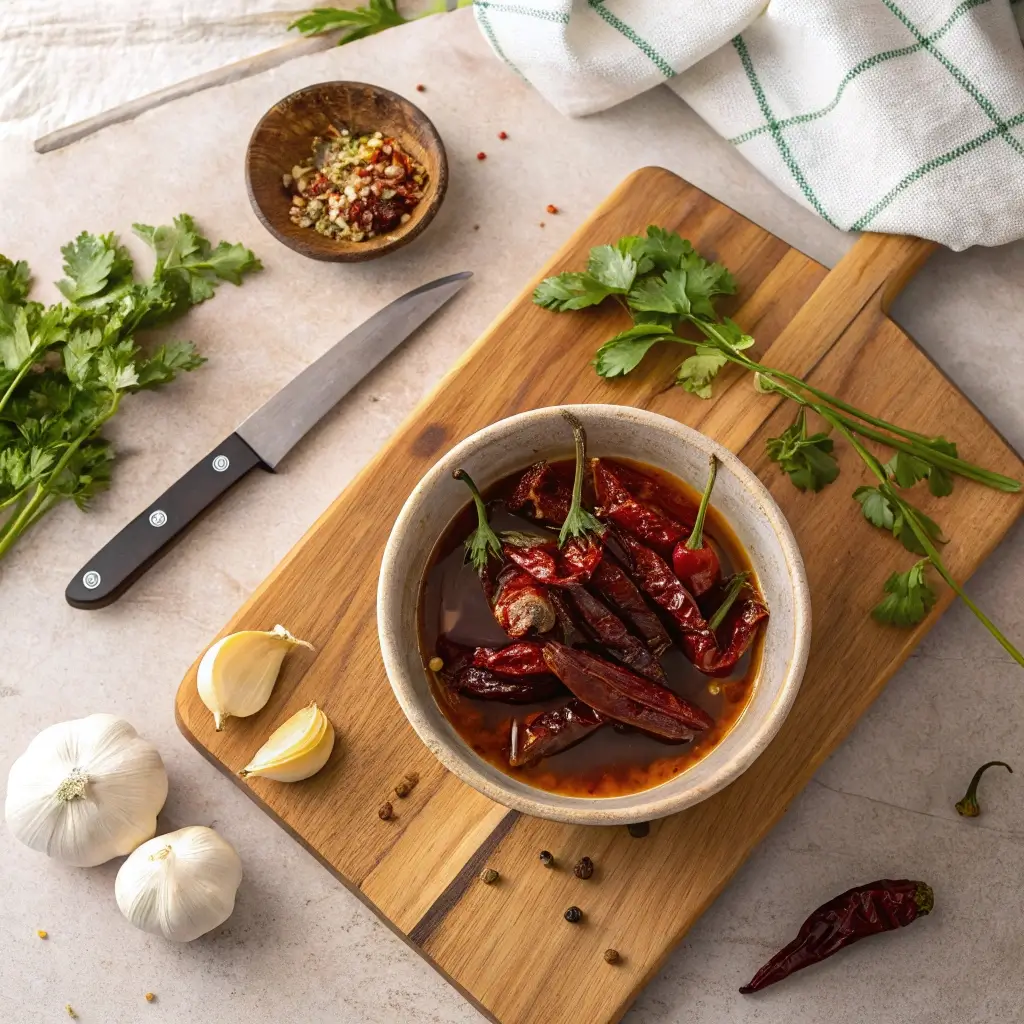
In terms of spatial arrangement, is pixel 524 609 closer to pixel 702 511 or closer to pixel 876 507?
pixel 702 511

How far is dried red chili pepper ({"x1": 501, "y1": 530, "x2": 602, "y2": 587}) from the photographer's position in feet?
6.76

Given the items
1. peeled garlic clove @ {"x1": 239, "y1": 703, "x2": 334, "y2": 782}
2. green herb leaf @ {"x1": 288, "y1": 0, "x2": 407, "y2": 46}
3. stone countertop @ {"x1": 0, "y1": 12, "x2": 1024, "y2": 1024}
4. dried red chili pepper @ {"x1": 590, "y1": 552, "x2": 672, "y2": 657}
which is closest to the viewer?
dried red chili pepper @ {"x1": 590, "y1": 552, "x2": 672, "y2": 657}

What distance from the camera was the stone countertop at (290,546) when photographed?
246cm

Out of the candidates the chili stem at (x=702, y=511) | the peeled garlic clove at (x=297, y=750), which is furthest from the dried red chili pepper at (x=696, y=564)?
the peeled garlic clove at (x=297, y=750)

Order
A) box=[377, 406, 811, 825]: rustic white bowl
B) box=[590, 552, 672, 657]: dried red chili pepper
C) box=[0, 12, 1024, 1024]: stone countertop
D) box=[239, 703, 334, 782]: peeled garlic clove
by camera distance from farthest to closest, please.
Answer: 1. box=[0, 12, 1024, 1024]: stone countertop
2. box=[239, 703, 334, 782]: peeled garlic clove
3. box=[590, 552, 672, 657]: dried red chili pepper
4. box=[377, 406, 811, 825]: rustic white bowl

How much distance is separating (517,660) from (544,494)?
0.34 meters

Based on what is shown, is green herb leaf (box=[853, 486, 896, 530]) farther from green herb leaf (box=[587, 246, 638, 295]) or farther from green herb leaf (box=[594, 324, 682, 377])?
green herb leaf (box=[587, 246, 638, 295])

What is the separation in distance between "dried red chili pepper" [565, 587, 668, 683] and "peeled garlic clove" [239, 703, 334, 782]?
0.65 meters

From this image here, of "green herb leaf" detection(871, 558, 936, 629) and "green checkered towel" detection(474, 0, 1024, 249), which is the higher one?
"green checkered towel" detection(474, 0, 1024, 249)

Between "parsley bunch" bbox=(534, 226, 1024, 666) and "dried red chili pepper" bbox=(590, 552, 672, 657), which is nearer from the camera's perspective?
"dried red chili pepper" bbox=(590, 552, 672, 657)

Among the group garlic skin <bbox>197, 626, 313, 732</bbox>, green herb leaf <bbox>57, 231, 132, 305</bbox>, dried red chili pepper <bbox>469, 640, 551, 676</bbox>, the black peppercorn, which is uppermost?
green herb leaf <bbox>57, 231, 132, 305</bbox>

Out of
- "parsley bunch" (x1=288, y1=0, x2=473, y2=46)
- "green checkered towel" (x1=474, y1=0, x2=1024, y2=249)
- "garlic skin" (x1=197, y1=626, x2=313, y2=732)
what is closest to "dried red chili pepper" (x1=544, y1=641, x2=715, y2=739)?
"garlic skin" (x1=197, y1=626, x2=313, y2=732)

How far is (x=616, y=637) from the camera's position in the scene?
6.86 ft

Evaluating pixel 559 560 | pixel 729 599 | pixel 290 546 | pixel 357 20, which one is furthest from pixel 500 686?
pixel 357 20
